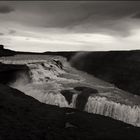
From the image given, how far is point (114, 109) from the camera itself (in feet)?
81.1

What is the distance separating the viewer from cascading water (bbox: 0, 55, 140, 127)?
80.7ft

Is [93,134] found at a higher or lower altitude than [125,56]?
lower

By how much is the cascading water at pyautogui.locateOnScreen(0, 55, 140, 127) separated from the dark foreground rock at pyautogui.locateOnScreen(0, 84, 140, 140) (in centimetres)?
486

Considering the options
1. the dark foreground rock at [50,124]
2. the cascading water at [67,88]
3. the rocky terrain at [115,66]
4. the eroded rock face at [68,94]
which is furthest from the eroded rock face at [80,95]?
the rocky terrain at [115,66]

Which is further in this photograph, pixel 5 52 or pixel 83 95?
pixel 5 52

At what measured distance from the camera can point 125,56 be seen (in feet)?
133

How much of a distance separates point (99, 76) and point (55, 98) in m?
14.2

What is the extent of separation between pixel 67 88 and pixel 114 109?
5.44 m

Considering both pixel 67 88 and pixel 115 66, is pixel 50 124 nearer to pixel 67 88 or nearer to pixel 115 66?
pixel 67 88

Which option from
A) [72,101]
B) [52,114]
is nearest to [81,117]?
[52,114]

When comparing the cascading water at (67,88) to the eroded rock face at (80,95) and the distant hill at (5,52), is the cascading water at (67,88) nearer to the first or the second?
the eroded rock face at (80,95)

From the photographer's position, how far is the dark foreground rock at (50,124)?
1656cm

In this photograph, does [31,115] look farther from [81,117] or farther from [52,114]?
[81,117]

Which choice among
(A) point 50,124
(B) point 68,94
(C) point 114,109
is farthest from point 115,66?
(A) point 50,124
